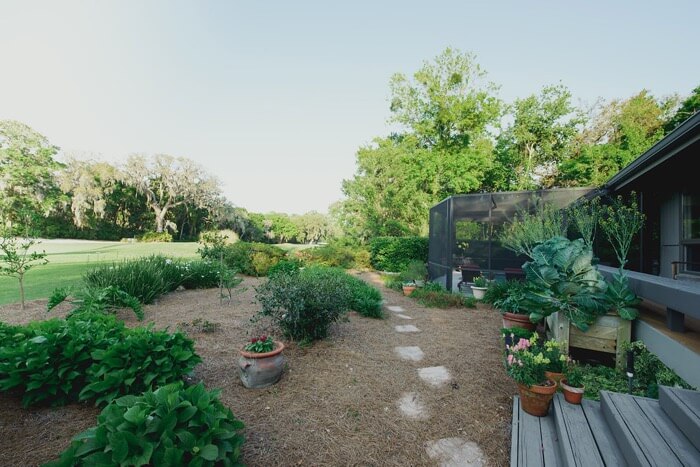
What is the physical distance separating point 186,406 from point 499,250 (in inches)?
294

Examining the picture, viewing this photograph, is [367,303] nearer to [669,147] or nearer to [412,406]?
[412,406]

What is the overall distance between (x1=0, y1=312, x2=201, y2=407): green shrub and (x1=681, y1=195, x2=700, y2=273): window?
7021mm

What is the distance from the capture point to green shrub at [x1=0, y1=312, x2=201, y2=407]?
Result: 2266mm

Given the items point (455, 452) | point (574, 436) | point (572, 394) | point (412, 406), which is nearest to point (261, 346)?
point (412, 406)

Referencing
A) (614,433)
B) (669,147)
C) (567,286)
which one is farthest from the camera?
(567,286)

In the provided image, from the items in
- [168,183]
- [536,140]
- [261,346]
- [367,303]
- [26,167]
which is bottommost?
[367,303]

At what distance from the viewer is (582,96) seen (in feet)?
55.0

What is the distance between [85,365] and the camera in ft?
8.04

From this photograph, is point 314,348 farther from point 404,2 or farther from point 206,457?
point 404,2

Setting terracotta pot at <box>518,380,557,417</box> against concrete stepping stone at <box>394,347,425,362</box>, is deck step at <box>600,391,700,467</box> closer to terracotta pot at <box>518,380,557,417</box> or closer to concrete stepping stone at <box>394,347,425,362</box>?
terracotta pot at <box>518,380,557,417</box>

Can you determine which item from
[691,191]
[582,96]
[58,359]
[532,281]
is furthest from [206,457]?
[582,96]

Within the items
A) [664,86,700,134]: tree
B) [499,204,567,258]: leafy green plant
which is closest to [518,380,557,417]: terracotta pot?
[499,204,567,258]: leafy green plant

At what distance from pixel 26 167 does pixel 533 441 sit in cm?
2716

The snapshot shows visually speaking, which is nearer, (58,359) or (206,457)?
(206,457)
